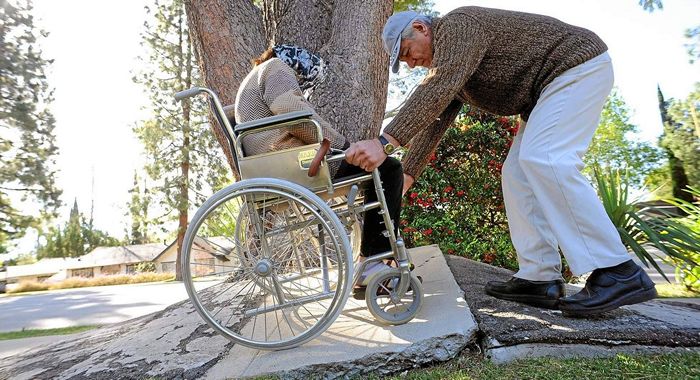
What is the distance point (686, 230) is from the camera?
4262 millimetres

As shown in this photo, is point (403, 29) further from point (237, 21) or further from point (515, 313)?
point (237, 21)

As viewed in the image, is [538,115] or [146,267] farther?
[146,267]

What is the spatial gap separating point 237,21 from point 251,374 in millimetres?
2886

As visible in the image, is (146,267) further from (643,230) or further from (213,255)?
(213,255)

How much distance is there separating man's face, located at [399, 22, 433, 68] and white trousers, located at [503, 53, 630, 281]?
534mm

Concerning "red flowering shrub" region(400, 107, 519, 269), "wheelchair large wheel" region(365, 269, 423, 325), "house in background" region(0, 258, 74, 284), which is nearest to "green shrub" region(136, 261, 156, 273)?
"house in background" region(0, 258, 74, 284)

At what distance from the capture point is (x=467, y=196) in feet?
17.3

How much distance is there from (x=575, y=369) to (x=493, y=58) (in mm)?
1284

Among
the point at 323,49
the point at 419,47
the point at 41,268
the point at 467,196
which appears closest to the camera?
the point at 419,47

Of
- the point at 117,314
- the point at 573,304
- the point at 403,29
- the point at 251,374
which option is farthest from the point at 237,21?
the point at 117,314

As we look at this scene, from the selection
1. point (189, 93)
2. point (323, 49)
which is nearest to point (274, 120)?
point (189, 93)

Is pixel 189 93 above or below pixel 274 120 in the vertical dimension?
above

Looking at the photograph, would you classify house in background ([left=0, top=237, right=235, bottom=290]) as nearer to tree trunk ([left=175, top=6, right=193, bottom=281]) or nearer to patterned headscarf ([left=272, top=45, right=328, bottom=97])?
tree trunk ([left=175, top=6, right=193, bottom=281])

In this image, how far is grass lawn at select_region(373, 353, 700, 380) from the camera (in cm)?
163
